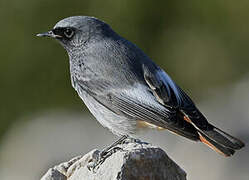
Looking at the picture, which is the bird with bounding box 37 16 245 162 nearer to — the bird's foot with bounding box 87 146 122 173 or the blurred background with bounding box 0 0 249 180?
the bird's foot with bounding box 87 146 122 173

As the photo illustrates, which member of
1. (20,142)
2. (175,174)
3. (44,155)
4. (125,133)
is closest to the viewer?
(175,174)

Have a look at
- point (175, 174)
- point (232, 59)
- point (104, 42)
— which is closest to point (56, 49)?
point (232, 59)

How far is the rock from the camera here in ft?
21.6

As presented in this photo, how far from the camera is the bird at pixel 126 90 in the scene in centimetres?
713

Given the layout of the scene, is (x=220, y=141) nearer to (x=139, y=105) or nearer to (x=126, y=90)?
(x=139, y=105)

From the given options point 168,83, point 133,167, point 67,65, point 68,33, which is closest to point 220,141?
point 168,83

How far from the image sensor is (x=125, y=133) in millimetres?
7445

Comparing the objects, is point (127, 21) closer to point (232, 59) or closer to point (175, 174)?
point (232, 59)

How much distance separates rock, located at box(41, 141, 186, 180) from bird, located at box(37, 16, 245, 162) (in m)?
0.37

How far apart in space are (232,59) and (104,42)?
22.3ft

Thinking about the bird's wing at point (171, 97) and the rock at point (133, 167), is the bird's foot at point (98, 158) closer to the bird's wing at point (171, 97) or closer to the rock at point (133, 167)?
the rock at point (133, 167)

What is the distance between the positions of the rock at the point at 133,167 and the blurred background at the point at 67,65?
473cm

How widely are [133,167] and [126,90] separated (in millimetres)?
937

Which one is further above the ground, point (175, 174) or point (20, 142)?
point (175, 174)
